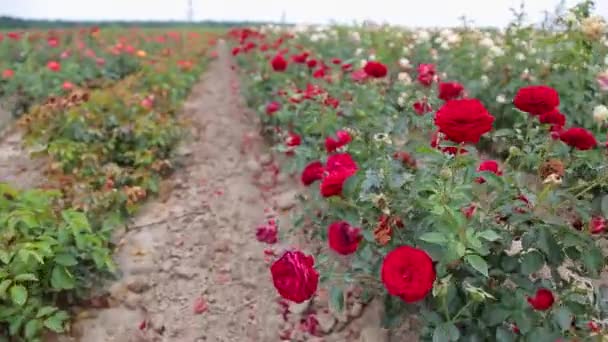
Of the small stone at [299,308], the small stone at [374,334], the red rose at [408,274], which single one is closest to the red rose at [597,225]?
the red rose at [408,274]

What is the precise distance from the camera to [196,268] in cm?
317

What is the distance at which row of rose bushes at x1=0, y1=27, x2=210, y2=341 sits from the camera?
2.42m

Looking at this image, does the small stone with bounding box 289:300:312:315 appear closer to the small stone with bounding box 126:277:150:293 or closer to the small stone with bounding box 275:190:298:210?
the small stone with bounding box 126:277:150:293

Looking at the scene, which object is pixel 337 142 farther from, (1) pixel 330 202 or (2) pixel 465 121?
(2) pixel 465 121

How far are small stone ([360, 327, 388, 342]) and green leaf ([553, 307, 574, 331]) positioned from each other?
819 millimetres

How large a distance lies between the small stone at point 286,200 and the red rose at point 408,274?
2.19 m

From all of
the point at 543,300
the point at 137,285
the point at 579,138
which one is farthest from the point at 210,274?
the point at 579,138

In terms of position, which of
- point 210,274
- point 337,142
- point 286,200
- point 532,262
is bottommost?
point 210,274

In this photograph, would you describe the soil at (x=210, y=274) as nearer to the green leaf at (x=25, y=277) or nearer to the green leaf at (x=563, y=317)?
the green leaf at (x=25, y=277)

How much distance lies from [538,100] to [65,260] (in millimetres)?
2045

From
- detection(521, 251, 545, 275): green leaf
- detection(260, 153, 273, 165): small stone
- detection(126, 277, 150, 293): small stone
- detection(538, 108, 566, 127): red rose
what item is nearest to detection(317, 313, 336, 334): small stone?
detection(126, 277, 150, 293): small stone

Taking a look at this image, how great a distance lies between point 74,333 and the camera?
2578 millimetres

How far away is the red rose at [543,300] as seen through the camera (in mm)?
1631

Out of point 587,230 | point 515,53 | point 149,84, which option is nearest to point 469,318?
point 587,230
